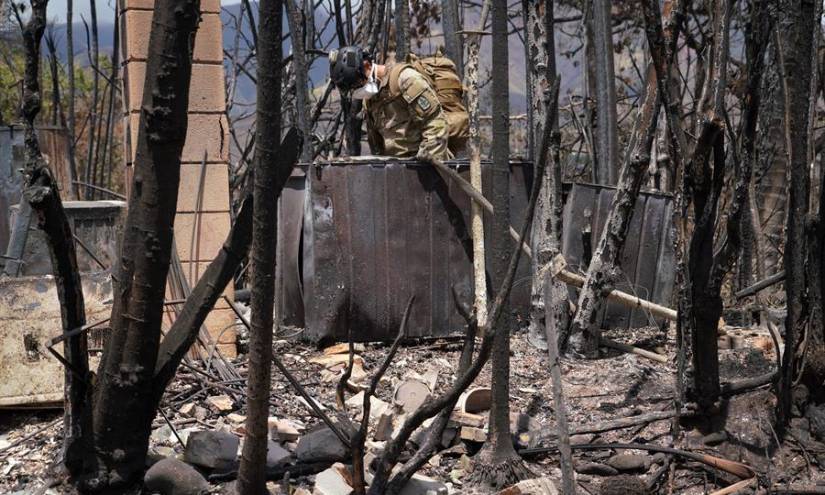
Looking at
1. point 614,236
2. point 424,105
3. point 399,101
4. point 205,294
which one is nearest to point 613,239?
point 614,236

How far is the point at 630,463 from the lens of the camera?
395cm

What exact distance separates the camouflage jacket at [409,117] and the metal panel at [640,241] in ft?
3.42

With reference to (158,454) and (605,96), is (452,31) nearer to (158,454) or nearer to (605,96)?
(605,96)

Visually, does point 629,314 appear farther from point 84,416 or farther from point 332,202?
point 84,416

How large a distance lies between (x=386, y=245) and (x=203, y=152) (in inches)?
53.9

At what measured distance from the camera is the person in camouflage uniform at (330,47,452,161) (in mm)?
6133

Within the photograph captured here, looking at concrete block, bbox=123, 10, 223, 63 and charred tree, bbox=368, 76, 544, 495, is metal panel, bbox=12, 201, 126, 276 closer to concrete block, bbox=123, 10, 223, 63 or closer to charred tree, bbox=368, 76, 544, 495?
concrete block, bbox=123, 10, 223, 63

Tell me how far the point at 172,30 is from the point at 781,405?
2.98 meters

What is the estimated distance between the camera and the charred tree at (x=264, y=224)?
278 cm

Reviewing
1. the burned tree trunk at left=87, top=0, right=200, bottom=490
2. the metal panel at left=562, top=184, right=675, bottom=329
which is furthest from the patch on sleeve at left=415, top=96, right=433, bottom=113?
the burned tree trunk at left=87, top=0, right=200, bottom=490

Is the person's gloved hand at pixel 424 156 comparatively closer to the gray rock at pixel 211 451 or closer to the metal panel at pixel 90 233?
the metal panel at pixel 90 233

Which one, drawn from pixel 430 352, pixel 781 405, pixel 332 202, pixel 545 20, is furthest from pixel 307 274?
pixel 781 405

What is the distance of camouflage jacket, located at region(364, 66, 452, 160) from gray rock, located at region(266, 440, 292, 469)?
2637 mm

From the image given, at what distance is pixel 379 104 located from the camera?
255 inches
